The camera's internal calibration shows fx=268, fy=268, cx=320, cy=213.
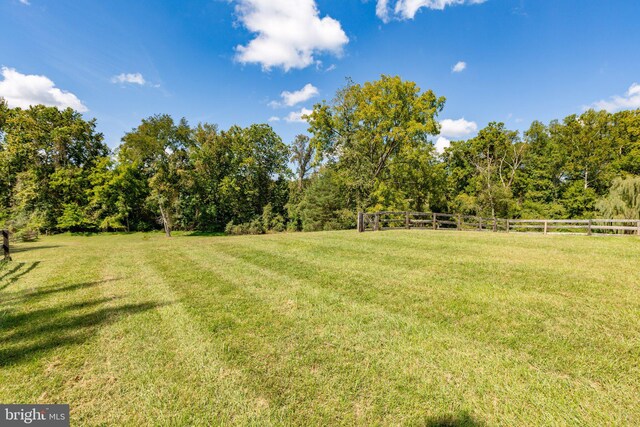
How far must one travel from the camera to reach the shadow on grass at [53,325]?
12.0 feet

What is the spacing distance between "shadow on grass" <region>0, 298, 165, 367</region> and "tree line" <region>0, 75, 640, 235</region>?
21.7 metres

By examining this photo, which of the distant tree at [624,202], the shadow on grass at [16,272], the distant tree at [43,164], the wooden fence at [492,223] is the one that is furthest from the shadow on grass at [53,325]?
the distant tree at [43,164]

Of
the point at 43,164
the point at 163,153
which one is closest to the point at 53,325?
the point at 163,153

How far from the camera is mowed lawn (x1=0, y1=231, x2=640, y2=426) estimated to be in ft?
8.51

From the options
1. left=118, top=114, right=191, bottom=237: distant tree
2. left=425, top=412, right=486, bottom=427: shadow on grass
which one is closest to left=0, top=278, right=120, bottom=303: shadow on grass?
left=425, top=412, right=486, bottom=427: shadow on grass

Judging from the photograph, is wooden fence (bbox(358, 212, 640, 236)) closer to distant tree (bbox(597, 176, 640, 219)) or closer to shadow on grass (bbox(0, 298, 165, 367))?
distant tree (bbox(597, 176, 640, 219))

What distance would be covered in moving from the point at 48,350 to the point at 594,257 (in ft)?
41.3

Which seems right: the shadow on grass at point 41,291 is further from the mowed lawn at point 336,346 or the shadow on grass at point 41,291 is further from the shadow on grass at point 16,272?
the shadow on grass at point 16,272

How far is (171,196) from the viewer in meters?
Result: 32.5

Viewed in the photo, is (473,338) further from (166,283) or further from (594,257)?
(594,257)

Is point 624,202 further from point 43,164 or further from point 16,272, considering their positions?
point 43,164

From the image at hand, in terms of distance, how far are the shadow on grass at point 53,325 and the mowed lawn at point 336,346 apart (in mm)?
32

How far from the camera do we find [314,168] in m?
34.2

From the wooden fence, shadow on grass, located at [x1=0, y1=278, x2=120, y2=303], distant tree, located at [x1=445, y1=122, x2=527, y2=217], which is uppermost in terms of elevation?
distant tree, located at [x1=445, y1=122, x2=527, y2=217]
